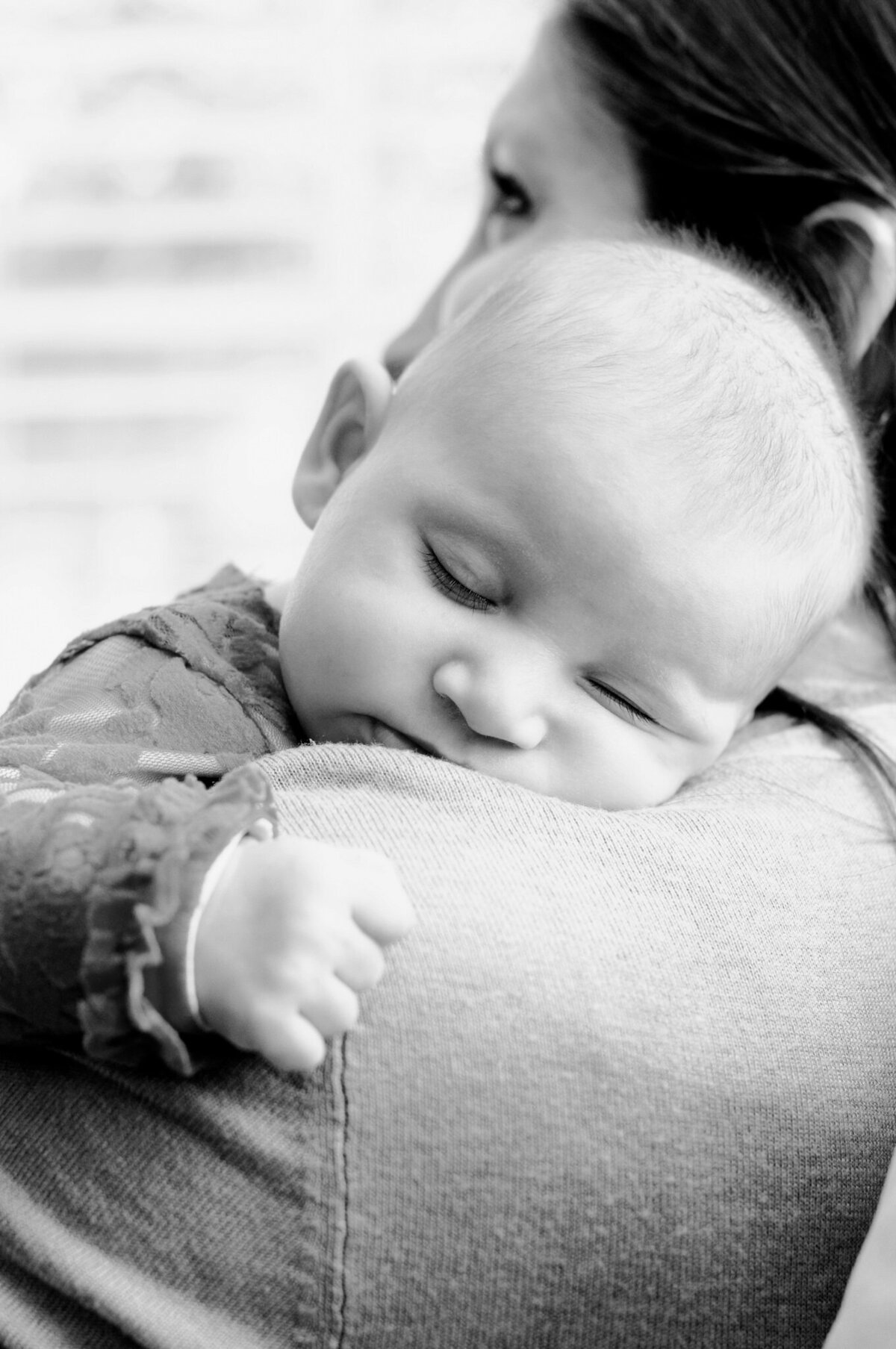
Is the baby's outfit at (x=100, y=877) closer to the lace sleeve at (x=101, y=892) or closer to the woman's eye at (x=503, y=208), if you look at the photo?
the lace sleeve at (x=101, y=892)

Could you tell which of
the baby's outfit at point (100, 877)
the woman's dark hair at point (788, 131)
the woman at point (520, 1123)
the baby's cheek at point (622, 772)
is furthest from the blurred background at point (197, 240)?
the woman at point (520, 1123)

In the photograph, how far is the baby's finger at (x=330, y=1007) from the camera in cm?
63

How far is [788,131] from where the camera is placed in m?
1.28

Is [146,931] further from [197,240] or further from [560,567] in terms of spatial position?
[197,240]

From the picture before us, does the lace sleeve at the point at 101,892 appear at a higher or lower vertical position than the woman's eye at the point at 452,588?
lower

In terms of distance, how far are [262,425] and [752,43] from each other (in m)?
2.50

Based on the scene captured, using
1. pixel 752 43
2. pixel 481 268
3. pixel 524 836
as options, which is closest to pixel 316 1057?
pixel 524 836

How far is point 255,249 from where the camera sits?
3680mm

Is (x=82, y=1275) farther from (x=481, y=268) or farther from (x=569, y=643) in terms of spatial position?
(x=481, y=268)

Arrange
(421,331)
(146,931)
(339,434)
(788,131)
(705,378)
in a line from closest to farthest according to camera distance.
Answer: (146,931), (705,378), (339,434), (788,131), (421,331)

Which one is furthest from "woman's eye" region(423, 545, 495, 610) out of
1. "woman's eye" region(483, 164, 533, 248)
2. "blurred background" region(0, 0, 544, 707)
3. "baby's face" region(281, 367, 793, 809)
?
"blurred background" region(0, 0, 544, 707)

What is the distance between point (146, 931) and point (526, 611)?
0.37m

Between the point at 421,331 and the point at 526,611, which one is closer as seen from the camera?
the point at 526,611

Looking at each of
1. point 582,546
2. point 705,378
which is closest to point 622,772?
point 582,546
